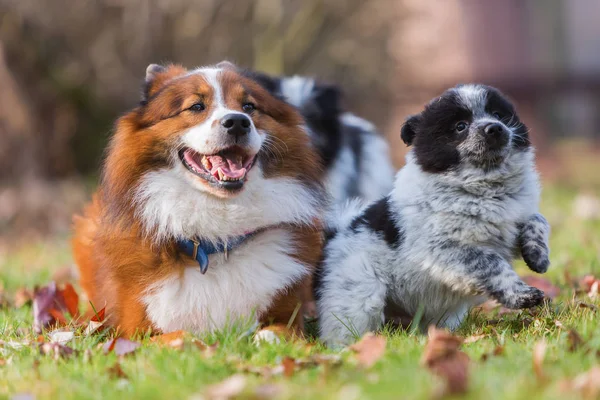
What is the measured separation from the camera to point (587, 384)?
2275 millimetres

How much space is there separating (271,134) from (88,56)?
7446mm

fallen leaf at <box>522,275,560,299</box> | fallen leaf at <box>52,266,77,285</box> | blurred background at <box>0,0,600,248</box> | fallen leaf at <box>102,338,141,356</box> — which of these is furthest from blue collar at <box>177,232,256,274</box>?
blurred background at <box>0,0,600,248</box>

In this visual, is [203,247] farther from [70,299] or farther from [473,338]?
[473,338]

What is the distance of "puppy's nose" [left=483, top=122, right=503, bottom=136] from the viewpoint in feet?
11.3

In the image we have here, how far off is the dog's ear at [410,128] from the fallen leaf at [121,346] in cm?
171

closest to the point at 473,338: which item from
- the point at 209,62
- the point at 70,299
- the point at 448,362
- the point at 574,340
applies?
the point at 574,340

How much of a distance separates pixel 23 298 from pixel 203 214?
1.94 meters

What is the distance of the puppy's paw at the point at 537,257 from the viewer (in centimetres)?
349

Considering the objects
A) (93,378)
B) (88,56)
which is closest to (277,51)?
(88,56)

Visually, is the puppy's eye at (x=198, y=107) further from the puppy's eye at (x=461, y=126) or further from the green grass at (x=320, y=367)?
the puppy's eye at (x=461, y=126)

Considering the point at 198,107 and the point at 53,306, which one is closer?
the point at 198,107

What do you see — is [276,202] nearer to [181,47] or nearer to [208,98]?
[208,98]

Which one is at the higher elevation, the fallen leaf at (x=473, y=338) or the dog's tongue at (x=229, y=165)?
the dog's tongue at (x=229, y=165)

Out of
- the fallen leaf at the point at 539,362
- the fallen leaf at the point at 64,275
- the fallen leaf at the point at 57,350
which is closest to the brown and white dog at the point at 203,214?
the fallen leaf at the point at 57,350
